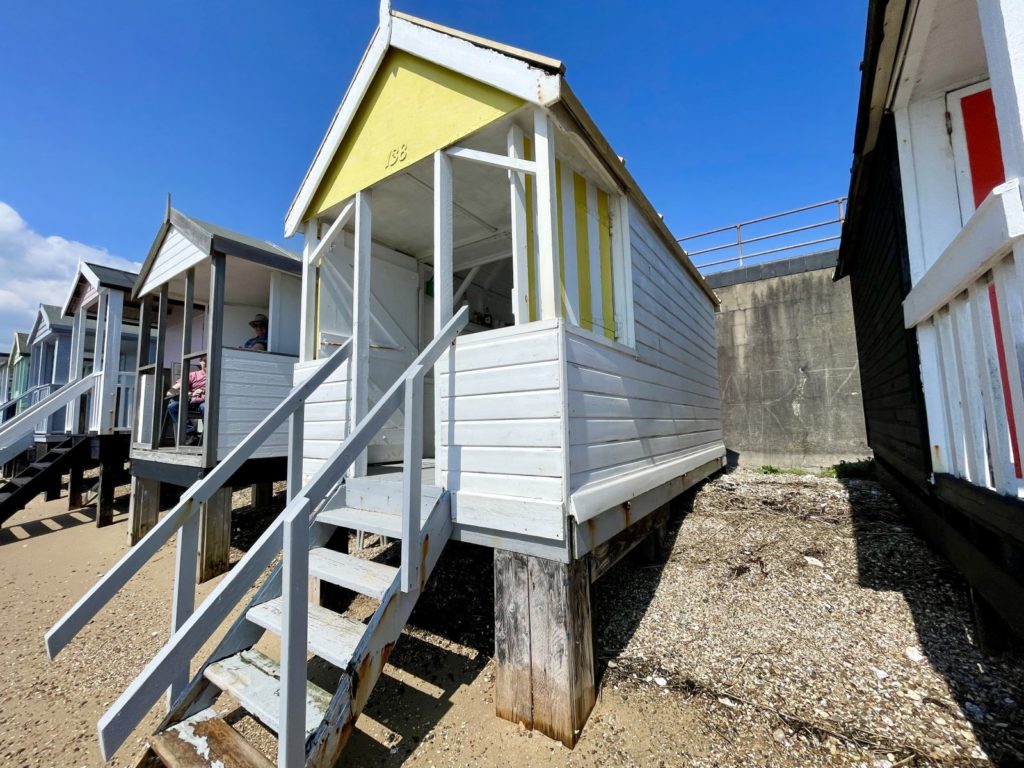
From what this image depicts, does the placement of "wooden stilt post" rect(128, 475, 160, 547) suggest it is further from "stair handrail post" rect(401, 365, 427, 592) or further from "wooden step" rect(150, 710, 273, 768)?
"stair handrail post" rect(401, 365, 427, 592)

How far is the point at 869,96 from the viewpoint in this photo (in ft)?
9.84

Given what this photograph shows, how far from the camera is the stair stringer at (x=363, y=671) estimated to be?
1812 mm

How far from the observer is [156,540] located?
6.80 ft

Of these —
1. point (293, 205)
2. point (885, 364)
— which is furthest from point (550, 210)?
point (885, 364)

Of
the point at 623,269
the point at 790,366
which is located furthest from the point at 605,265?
the point at 790,366

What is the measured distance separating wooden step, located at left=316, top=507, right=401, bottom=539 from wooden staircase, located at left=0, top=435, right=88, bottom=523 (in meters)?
7.35

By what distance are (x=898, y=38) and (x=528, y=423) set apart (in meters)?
3.05

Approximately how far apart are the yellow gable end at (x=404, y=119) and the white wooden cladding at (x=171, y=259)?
3.13m

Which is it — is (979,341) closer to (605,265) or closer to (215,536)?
(605,265)

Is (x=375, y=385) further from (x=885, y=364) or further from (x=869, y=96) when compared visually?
(x=885, y=364)

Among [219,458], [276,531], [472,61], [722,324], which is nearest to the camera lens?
[276,531]

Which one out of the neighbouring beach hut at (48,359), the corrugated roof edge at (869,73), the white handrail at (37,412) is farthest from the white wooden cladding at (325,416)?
the neighbouring beach hut at (48,359)

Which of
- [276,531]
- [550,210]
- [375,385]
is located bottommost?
[276,531]

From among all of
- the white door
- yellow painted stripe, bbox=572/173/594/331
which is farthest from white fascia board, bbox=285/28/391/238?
yellow painted stripe, bbox=572/173/594/331
